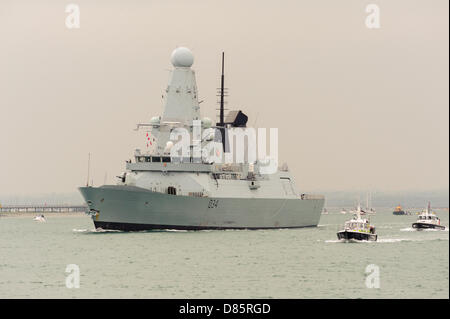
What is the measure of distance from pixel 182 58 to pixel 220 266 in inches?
1252

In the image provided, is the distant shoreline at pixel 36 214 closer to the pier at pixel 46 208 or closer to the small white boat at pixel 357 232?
the pier at pixel 46 208

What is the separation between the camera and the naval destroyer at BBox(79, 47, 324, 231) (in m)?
64.5

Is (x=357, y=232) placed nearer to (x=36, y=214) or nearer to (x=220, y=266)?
(x=220, y=266)

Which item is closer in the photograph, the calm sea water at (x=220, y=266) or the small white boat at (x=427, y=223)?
the calm sea water at (x=220, y=266)

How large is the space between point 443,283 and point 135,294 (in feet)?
43.2

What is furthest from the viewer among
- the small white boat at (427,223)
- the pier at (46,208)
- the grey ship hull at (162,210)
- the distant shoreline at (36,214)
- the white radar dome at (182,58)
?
the pier at (46,208)

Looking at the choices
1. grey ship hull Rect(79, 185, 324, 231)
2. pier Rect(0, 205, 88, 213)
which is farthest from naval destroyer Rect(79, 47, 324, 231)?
pier Rect(0, 205, 88, 213)

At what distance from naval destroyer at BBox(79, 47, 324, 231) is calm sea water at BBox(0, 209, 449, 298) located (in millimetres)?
2587

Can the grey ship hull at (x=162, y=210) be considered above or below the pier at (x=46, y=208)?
above

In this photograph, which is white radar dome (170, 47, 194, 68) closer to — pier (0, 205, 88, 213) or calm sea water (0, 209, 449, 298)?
calm sea water (0, 209, 449, 298)

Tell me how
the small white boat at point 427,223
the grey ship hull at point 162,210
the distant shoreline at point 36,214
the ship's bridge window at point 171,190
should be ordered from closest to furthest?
1. the grey ship hull at point 162,210
2. the ship's bridge window at point 171,190
3. the small white boat at point 427,223
4. the distant shoreline at point 36,214

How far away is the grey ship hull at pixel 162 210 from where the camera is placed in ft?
210

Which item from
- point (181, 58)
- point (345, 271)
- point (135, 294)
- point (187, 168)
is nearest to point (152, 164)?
point (187, 168)

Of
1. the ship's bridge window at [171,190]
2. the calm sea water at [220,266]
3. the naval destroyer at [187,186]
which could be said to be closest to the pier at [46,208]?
the naval destroyer at [187,186]
